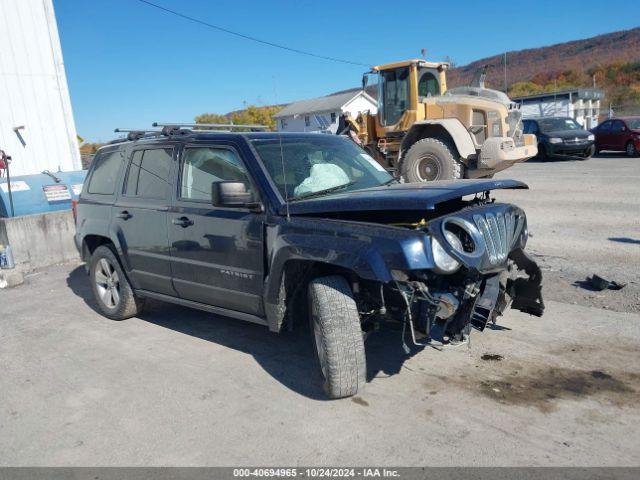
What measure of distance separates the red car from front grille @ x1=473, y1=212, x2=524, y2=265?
1838 cm

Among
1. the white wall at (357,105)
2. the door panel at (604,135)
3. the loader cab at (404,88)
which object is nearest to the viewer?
the loader cab at (404,88)

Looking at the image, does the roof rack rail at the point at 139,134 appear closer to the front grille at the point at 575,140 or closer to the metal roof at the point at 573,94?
the front grille at the point at 575,140

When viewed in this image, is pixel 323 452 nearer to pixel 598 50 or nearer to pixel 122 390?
pixel 122 390

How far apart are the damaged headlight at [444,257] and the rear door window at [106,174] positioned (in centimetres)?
364

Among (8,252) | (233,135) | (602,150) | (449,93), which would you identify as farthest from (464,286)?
(602,150)

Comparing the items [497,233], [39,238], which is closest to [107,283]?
[39,238]

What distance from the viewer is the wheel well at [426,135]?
1220cm

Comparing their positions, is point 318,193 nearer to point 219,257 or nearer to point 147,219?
point 219,257

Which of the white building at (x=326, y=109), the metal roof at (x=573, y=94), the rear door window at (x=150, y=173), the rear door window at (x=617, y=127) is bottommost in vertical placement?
the rear door window at (x=617, y=127)

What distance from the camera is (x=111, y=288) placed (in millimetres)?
5672

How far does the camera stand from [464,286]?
3.38 metres

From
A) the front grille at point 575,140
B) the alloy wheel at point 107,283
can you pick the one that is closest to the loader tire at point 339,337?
the alloy wheel at point 107,283

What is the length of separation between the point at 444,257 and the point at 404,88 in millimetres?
10619

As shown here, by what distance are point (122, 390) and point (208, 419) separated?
35.8 inches
